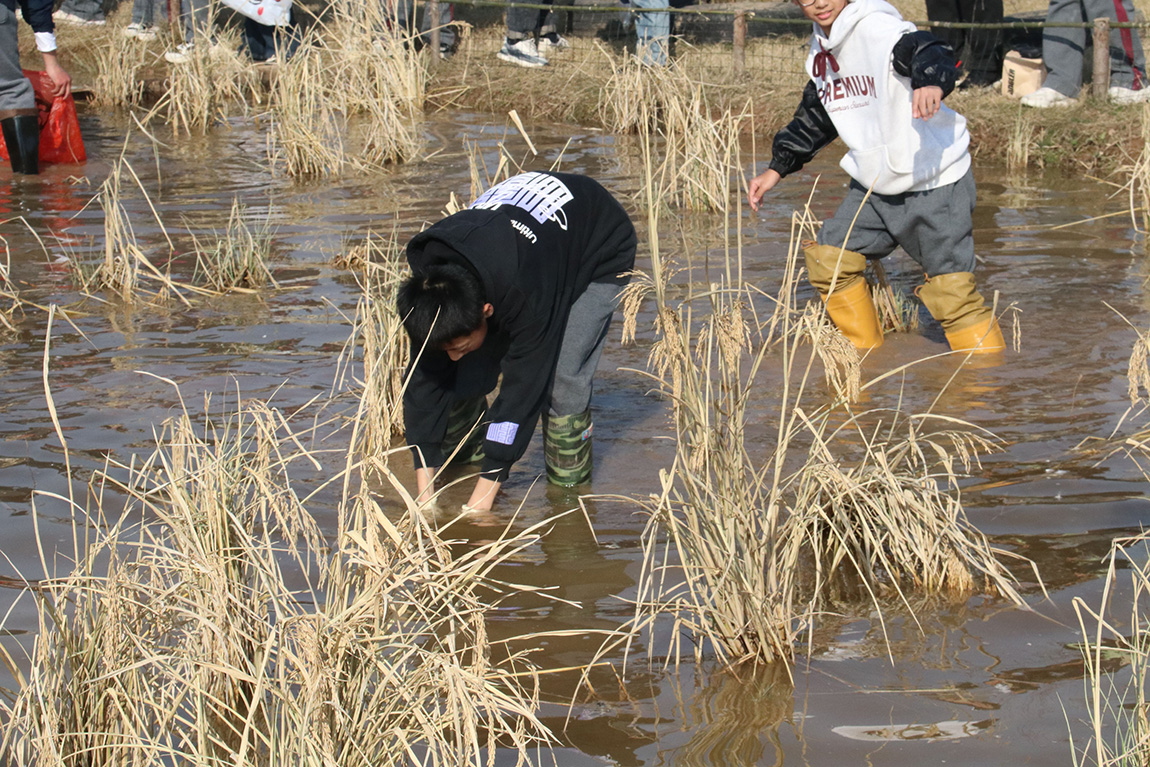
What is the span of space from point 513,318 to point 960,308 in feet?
7.64

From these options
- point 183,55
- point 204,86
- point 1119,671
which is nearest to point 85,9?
point 183,55

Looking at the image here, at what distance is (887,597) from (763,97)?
6.92m

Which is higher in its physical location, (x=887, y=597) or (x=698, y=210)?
(x=698, y=210)

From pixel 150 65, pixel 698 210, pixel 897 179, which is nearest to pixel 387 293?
pixel 897 179

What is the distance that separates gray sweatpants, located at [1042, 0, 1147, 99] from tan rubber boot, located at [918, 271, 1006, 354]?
445 cm

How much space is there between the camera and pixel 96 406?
4.66 m

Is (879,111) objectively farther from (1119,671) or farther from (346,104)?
(346,104)

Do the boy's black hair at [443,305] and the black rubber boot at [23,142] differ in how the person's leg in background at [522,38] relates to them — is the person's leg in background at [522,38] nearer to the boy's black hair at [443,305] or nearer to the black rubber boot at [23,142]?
the black rubber boot at [23,142]

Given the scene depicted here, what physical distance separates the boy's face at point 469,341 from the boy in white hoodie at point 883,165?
1.76m

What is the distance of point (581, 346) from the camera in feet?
12.8

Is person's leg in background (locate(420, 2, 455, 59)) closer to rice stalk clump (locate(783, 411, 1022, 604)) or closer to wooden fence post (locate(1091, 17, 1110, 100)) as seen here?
wooden fence post (locate(1091, 17, 1110, 100))

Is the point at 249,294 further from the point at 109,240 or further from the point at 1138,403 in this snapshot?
the point at 1138,403

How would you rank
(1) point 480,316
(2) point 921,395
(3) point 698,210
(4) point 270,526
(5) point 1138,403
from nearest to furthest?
(1) point 480,316 → (4) point 270,526 → (5) point 1138,403 → (2) point 921,395 → (3) point 698,210

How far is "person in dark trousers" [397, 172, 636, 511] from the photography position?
3.31 meters
